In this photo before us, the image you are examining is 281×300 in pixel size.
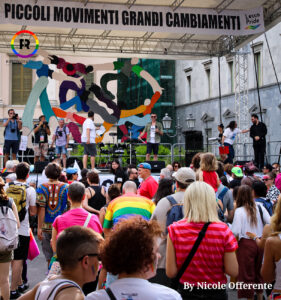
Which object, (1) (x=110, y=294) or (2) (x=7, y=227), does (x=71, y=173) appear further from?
(1) (x=110, y=294)

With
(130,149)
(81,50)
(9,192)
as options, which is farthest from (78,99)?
(9,192)

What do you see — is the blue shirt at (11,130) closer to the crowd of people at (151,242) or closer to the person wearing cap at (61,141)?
the person wearing cap at (61,141)

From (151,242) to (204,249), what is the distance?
115 cm

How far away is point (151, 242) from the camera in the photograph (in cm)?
233

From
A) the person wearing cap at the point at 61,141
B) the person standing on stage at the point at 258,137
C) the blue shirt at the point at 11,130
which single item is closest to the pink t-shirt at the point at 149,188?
the person standing on stage at the point at 258,137

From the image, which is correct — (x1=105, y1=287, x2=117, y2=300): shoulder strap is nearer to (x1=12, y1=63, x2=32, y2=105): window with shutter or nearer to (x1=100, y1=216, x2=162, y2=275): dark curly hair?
(x1=100, y1=216, x2=162, y2=275): dark curly hair

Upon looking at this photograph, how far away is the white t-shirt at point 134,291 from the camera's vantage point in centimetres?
218

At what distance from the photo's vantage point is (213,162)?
19.6 feet

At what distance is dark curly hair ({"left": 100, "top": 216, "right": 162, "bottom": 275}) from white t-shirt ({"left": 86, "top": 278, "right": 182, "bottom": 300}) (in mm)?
56

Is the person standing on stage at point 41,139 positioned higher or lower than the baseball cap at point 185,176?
higher

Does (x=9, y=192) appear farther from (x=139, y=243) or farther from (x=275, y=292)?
(x=139, y=243)

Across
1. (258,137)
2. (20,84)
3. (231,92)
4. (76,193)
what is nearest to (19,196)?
(76,193)

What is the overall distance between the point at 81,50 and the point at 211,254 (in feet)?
50.1

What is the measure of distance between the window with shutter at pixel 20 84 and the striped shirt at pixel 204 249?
87.5 ft
